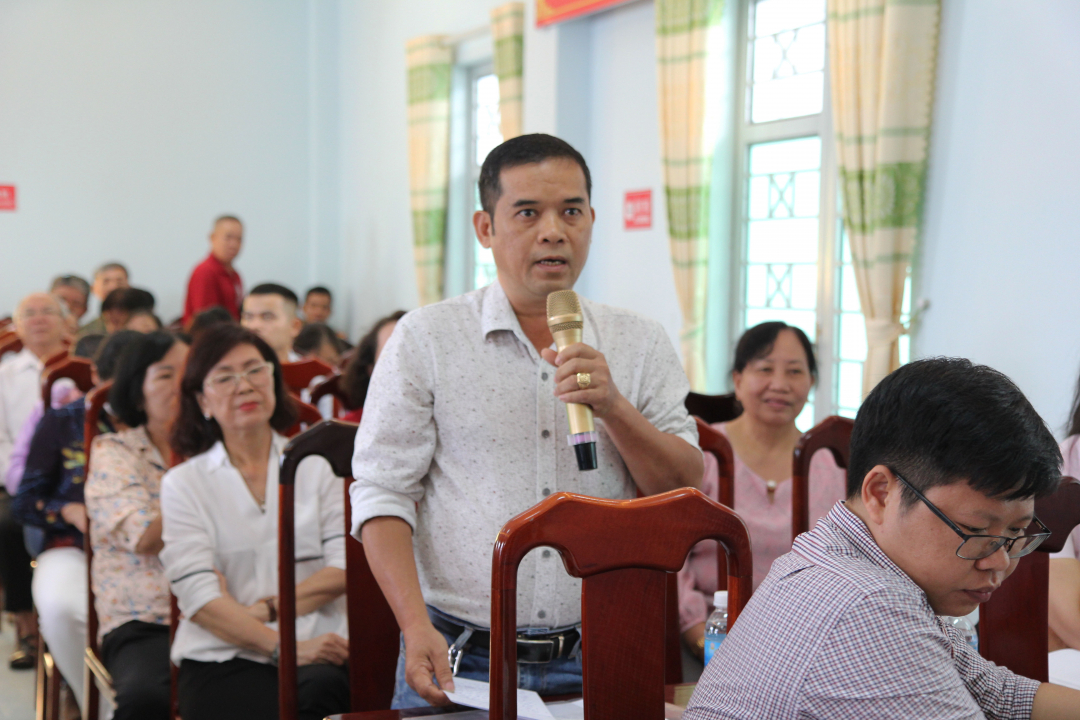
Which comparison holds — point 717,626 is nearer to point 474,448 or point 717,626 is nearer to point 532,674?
point 532,674

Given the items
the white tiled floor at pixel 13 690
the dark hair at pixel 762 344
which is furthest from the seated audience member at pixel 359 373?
the white tiled floor at pixel 13 690

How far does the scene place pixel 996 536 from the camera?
977 millimetres

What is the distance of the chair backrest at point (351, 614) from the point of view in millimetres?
1616

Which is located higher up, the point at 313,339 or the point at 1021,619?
the point at 313,339

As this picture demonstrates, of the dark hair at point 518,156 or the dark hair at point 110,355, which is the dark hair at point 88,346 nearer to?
the dark hair at point 110,355

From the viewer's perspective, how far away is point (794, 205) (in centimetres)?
416

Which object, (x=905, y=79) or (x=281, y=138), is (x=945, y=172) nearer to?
(x=905, y=79)

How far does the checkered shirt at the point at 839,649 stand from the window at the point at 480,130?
5182 mm

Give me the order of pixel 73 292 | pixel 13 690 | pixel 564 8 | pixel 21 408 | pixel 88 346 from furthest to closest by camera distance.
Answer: pixel 73 292, pixel 564 8, pixel 88 346, pixel 21 408, pixel 13 690

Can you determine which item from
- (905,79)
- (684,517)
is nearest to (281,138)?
(905,79)

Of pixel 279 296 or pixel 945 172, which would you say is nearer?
pixel 945 172

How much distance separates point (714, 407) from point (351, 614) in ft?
5.25

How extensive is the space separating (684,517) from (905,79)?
8.65ft

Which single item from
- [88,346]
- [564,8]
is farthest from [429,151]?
[88,346]
